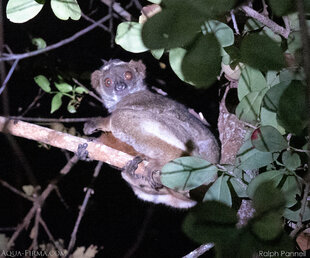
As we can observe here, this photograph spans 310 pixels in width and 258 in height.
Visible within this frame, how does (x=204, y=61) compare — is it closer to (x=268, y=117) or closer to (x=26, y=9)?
(x=268, y=117)

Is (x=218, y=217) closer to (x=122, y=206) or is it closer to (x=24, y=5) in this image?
(x=24, y=5)

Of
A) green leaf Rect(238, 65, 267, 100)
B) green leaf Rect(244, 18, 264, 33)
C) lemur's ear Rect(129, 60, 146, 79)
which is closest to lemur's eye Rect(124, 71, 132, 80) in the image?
lemur's ear Rect(129, 60, 146, 79)

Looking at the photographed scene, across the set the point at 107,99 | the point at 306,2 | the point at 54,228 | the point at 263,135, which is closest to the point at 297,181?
the point at 263,135

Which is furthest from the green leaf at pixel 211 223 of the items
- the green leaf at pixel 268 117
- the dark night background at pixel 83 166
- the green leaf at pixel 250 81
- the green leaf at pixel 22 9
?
the dark night background at pixel 83 166

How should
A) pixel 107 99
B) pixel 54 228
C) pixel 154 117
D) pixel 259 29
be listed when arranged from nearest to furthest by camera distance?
pixel 259 29 < pixel 154 117 < pixel 107 99 < pixel 54 228

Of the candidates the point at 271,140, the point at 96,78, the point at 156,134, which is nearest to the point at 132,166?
the point at 156,134

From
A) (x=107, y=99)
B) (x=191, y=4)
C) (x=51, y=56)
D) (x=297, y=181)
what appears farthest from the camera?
(x=51, y=56)
